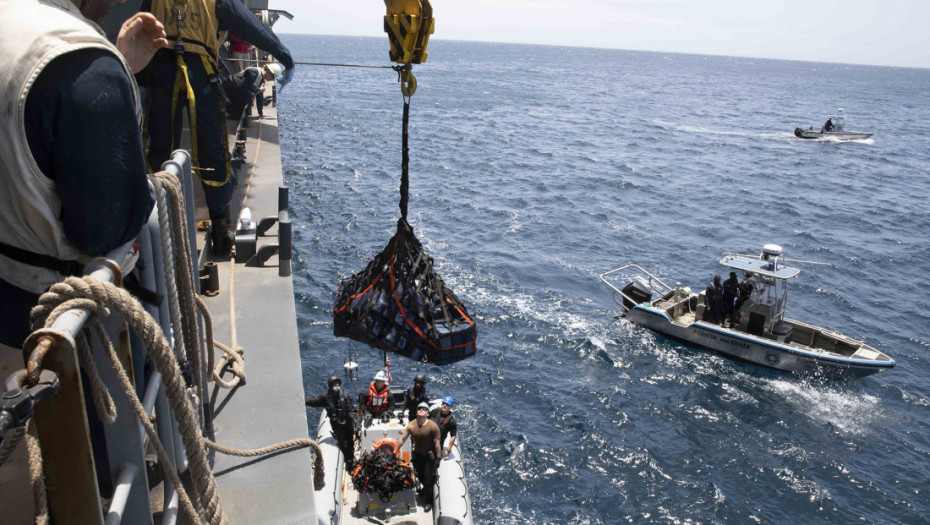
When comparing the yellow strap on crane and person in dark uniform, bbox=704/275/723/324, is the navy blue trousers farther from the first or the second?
person in dark uniform, bbox=704/275/723/324

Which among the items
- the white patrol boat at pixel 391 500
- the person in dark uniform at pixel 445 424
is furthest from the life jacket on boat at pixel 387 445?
the person in dark uniform at pixel 445 424

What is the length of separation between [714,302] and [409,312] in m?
16.2

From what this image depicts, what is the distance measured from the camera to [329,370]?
67.9 feet

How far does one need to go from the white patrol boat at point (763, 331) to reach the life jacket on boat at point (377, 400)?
40.6 ft

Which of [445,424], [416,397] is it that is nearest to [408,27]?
[445,424]

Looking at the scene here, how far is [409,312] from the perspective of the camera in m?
9.38

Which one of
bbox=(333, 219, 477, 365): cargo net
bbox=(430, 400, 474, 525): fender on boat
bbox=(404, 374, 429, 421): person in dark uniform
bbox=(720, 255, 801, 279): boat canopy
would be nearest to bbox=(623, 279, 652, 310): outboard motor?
bbox=(720, 255, 801, 279): boat canopy

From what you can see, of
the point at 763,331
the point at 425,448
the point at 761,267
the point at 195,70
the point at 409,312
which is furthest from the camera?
the point at 763,331

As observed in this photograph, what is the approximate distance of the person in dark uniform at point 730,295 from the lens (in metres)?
22.5

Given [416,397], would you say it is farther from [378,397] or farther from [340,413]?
[340,413]

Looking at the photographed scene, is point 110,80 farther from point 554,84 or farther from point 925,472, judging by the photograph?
point 554,84

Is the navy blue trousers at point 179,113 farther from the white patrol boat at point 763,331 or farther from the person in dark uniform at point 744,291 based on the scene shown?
the person in dark uniform at point 744,291

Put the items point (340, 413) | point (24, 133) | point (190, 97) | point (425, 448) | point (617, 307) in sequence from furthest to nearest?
point (617, 307), point (340, 413), point (425, 448), point (190, 97), point (24, 133)

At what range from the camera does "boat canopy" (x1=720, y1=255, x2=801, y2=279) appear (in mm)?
20480
